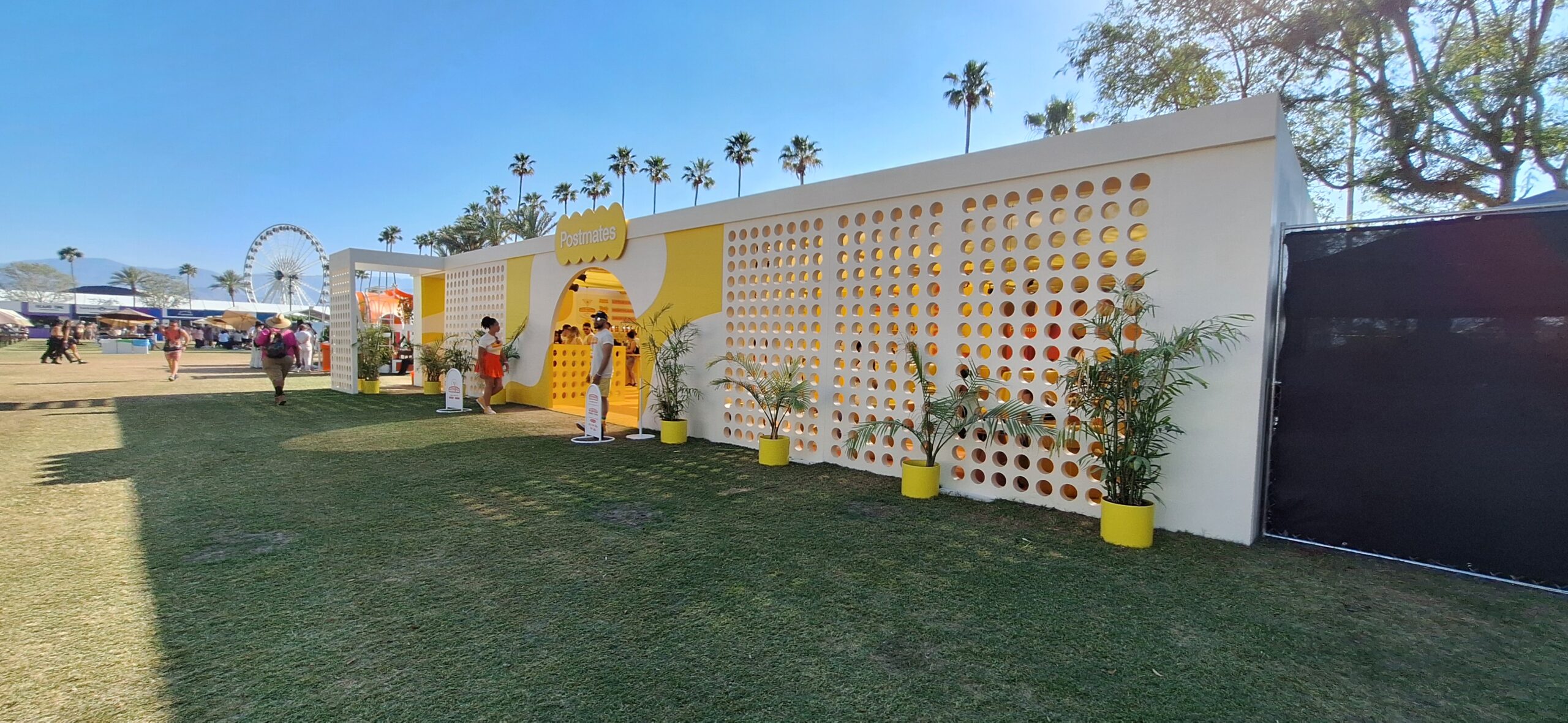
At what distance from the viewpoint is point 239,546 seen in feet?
11.8

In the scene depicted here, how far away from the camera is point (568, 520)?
13.9 feet

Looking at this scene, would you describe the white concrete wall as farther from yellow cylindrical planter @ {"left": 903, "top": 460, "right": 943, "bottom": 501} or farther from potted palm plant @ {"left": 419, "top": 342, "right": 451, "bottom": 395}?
potted palm plant @ {"left": 419, "top": 342, "right": 451, "bottom": 395}

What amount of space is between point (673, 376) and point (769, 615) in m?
4.86

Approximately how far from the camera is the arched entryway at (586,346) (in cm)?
1013

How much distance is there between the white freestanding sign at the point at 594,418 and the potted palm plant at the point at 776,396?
1523mm

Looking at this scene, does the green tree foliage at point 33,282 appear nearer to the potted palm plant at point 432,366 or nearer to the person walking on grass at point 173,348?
the person walking on grass at point 173,348

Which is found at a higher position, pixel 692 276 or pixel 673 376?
pixel 692 276

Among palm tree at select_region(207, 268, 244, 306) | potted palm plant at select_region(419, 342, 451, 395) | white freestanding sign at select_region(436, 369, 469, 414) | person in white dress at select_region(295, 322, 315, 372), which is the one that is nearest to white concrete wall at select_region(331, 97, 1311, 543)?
white freestanding sign at select_region(436, 369, 469, 414)

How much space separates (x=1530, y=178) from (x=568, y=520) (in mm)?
15565

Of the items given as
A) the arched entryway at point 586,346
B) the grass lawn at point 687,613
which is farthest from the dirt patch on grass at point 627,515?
the arched entryway at point 586,346

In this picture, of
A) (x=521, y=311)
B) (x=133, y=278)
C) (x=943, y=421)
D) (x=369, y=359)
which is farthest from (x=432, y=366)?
(x=133, y=278)

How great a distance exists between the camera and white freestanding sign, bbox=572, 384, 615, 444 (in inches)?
283

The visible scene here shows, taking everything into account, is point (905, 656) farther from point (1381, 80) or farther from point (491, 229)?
point (491, 229)

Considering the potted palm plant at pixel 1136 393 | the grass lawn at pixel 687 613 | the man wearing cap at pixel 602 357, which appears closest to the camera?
the grass lawn at pixel 687 613
